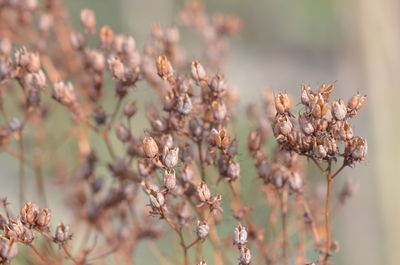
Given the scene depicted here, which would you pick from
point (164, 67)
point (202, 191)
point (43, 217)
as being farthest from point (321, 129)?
point (43, 217)

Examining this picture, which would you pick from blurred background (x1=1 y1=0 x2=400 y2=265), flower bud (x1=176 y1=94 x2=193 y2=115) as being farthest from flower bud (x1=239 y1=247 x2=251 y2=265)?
blurred background (x1=1 y1=0 x2=400 y2=265)

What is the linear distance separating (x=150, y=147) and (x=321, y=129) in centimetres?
29

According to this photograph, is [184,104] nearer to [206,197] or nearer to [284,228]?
[206,197]

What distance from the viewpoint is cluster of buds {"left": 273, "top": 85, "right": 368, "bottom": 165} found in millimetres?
1158

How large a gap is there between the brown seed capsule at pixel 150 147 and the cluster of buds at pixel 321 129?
21 cm

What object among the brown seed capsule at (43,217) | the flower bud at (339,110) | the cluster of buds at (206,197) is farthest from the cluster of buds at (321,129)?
the brown seed capsule at (43,217)

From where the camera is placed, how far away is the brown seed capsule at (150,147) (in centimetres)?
119

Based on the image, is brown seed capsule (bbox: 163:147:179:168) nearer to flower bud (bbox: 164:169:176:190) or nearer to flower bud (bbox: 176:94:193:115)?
flower bud (bbox: 164:169:176:190)

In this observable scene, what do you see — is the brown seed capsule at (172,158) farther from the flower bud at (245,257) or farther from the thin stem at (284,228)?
the thin stem at (284,228)

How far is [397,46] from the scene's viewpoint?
2854 millimetres

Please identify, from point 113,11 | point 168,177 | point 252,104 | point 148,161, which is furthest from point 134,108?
point 113,11

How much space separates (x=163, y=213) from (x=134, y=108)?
1.06 feet

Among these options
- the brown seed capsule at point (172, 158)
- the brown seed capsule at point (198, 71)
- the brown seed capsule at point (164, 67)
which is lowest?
the brown seed capsule at point (172, 158)

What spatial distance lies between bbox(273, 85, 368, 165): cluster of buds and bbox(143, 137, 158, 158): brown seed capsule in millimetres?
208
